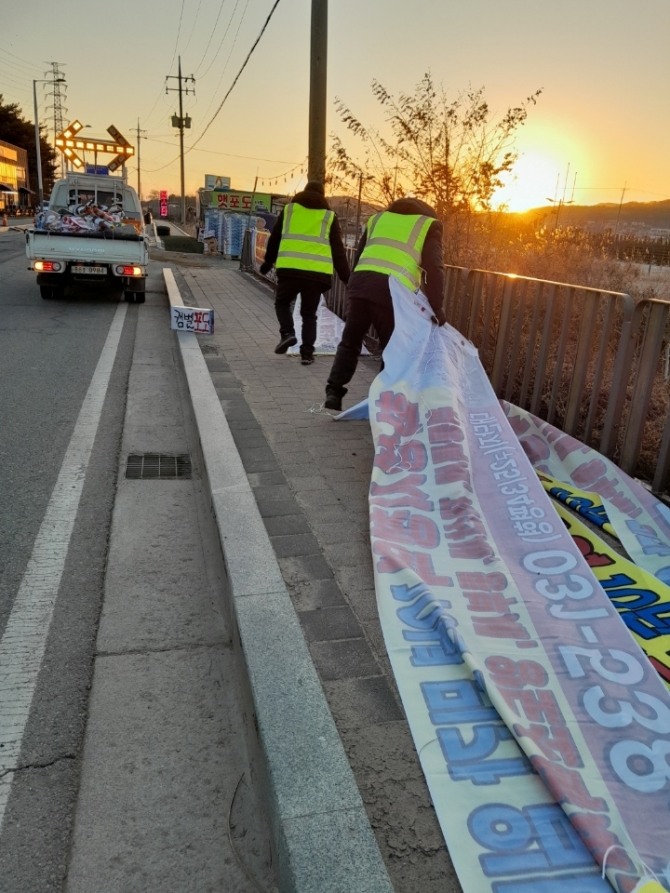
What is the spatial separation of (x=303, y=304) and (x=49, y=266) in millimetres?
5944

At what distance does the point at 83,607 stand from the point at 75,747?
92 centimetres

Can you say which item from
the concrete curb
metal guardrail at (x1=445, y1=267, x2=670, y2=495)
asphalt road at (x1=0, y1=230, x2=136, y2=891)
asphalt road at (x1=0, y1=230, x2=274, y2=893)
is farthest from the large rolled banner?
asphalt road at (x1=0, y1=230, x2=136, y2=891)

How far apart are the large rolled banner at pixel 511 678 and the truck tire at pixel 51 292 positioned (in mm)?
10232

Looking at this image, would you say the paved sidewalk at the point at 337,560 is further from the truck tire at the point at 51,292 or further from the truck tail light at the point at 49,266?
the truck tire at the point at 51,292

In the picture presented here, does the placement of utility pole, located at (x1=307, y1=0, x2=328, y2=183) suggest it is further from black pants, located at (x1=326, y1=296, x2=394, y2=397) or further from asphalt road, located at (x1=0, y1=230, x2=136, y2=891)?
black pants, located at (x1=326, y1=296, x2=394, y2=397)

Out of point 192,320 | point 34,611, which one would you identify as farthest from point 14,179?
point 34,611

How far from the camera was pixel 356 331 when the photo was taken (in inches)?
235

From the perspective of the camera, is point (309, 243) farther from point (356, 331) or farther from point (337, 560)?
point (337, 560)

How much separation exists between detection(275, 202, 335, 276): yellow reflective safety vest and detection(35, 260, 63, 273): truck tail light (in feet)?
19.1

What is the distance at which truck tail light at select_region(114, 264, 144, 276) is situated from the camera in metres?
12.2

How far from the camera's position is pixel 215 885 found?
1976 millimetres

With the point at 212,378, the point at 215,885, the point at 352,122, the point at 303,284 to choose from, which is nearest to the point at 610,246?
the point at 352,122

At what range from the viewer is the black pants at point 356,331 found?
5809mm

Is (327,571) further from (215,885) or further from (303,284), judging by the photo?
(303,284)
